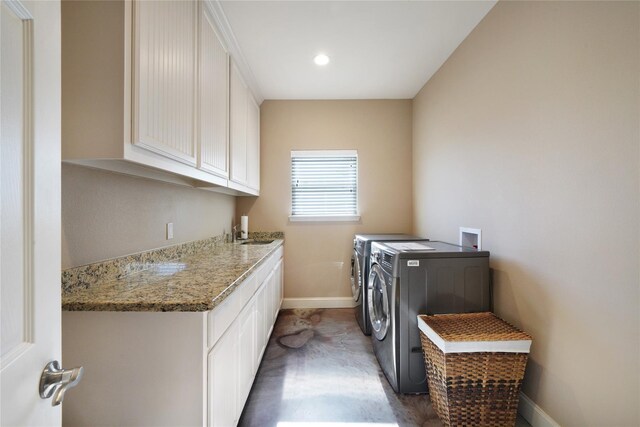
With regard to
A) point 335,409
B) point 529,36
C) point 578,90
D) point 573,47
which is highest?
point 529,36

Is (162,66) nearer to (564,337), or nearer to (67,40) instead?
(67,40)

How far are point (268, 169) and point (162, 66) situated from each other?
7.27 ft

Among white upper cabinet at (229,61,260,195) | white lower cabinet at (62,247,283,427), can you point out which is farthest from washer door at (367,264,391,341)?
white upper cabinet at (229,61,260,195)

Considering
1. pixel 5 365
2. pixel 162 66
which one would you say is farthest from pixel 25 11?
pixel 162 66

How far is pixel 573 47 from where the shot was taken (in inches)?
51.1

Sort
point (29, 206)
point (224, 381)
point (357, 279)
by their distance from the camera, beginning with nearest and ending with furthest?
point (29, 206), point (224, 381), point (357, 279)

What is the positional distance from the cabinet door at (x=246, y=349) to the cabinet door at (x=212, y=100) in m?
0.94

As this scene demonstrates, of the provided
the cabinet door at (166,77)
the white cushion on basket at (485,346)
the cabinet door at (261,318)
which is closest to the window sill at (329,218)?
the cabinet door at (261,318)

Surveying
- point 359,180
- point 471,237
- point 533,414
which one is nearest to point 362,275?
point 471,237

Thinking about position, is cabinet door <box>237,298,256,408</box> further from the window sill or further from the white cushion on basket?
the window sill

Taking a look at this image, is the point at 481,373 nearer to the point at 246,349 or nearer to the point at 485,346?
the point at 485,346

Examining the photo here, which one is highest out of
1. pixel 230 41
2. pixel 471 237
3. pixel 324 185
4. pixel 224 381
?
pixel 230 41

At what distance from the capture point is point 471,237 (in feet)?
7.15

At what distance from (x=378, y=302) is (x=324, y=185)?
69.7 inches
